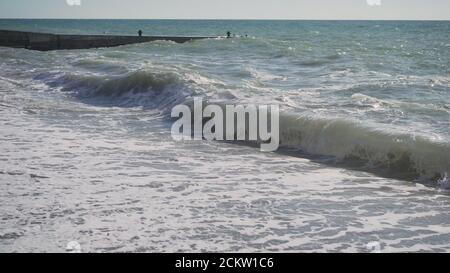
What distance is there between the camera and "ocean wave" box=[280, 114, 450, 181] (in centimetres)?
677

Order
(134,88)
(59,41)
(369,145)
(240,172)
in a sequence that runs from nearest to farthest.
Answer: (240,172)
(369,145)
(134,88)
(59,41)

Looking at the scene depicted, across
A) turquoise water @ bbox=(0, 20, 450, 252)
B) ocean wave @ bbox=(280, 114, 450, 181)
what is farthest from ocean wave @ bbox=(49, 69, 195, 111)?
ocean wave @ bbox=(280, 114, 450, 181)

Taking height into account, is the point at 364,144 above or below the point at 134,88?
below

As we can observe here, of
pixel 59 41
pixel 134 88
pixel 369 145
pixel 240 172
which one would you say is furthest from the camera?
pixel 59 41

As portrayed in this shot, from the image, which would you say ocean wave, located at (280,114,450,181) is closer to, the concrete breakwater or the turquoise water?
the turquoise water

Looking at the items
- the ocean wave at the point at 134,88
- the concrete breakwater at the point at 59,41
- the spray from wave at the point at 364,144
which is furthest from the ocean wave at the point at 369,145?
the concrete breakwater at the point at 59,41

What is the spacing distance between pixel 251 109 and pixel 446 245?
20.5 feet

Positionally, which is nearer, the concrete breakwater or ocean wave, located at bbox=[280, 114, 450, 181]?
ocean wave, located at bbox=[280, 114, 450, 181]

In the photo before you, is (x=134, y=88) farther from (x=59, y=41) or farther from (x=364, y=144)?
(x=59, y=41)

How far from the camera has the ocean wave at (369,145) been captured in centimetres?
677

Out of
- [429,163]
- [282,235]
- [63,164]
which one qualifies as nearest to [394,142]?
[429,163]

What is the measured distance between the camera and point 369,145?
7.62 m

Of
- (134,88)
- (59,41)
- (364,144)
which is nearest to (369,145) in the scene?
(364,144)
